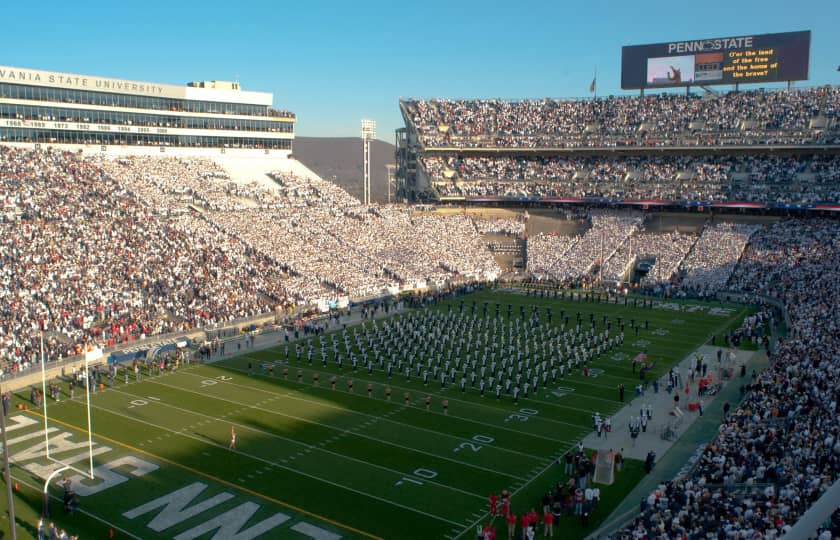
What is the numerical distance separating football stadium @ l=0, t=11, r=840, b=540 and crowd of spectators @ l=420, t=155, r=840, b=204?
226 mm

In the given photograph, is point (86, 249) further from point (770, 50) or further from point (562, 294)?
point (770, 50)

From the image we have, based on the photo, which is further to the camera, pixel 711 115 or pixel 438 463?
pixel 711 115

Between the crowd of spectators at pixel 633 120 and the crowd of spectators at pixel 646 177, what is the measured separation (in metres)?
1.35

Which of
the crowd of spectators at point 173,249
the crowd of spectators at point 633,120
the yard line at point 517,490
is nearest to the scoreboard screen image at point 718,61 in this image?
the crowd of spectators at point 633,120

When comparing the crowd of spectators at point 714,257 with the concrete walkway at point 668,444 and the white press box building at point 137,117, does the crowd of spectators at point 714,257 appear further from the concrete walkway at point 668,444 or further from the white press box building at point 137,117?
the white press box building at point 137,117

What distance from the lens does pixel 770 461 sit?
13586mm

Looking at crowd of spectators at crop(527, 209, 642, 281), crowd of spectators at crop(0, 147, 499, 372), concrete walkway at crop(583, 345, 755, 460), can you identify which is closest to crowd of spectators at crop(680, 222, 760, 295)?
crowd of spectators at crop(527, 209, 642, 281)

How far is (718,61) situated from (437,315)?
1341 inches

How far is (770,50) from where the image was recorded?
168 feet

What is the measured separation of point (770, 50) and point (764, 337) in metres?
32.0

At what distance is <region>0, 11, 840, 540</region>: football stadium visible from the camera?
14359 millimetres

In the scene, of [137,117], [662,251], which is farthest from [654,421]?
[137,117]

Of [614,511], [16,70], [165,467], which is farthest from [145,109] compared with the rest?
[614,511]

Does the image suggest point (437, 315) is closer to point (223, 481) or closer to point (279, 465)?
point (279, 465)
